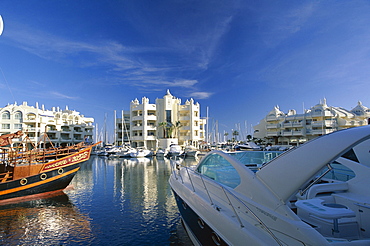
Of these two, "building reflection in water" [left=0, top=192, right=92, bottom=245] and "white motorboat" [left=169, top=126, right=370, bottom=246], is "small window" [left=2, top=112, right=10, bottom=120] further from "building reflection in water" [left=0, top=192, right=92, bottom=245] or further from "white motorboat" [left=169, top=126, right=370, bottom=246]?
"white motorboat" [left=169, top=126, right=370, bottom=246]

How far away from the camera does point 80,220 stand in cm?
924

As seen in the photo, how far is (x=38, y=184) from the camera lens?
12875mm

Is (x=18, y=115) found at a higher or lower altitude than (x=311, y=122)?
higher

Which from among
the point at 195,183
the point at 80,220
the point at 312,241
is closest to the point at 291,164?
the point at 312,241

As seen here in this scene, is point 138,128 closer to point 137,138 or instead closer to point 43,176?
point 137,138

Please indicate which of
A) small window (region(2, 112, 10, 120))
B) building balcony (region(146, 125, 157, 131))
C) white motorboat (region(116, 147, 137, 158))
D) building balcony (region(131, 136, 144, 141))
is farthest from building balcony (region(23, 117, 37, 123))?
building balcony (region(146, 125, 157, 131))

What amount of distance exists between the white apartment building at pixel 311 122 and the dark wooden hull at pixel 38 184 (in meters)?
50.8

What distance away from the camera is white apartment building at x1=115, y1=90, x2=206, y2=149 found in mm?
60178

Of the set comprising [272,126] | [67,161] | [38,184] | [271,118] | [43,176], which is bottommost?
[38,184]

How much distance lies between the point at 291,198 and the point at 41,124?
68.0 m

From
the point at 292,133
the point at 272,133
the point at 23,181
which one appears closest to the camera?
the point at 23,181

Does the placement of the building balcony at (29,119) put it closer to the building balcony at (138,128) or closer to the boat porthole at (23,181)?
the building balcony at (138,128)

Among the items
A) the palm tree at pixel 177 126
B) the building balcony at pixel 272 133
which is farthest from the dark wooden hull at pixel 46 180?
the building balcony at pixel 272 133

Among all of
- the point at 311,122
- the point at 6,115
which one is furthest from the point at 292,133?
the point at 6,115
